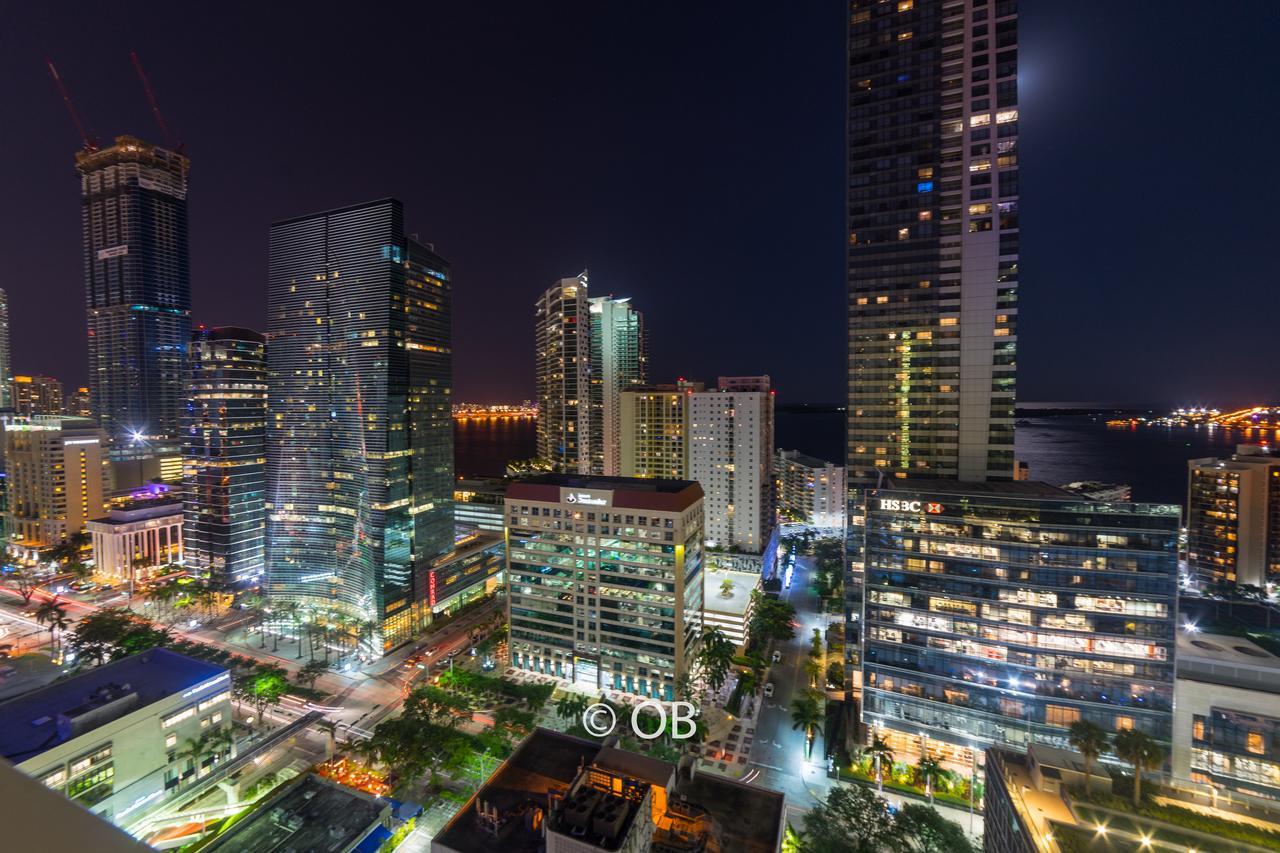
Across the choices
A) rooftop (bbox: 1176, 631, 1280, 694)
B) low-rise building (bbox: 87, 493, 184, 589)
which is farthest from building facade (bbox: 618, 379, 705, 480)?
low-rise building (bbox: 87, 493, 184, 589)

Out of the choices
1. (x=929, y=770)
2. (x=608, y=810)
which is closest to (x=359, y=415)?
(x=608, y=810)

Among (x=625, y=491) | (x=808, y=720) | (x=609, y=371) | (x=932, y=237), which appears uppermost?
(x=932, y=237)

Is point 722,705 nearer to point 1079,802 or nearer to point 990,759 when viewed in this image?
point 990,759

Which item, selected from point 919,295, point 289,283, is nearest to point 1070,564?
point 919,295

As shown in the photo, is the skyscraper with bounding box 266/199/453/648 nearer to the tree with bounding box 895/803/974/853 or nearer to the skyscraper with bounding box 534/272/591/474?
the skyscraper with bounding box 534/272/591/474

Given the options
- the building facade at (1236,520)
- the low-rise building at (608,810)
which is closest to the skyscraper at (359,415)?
the low-rise building at (608,810)

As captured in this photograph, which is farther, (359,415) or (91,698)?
(359,415)

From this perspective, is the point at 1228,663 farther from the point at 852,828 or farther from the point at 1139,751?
the point at 852,828
